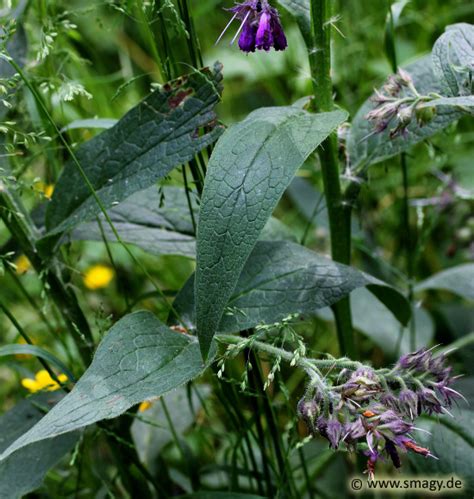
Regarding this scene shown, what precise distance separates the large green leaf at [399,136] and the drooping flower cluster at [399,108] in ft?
0.15

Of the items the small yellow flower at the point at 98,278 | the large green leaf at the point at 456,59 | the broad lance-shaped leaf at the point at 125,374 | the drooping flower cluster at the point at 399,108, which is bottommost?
the small yellow flower at the point at 98,278

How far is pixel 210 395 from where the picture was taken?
184 cm

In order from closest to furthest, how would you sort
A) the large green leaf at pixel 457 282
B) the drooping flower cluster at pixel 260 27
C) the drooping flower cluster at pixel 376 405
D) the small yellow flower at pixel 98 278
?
the drooping flower cluster at pixel 376 405 < the drooping flower cluster at pixel 260 27 < the large green leaf at pixel 457 282 < the small yellow flower at pixel 98 278

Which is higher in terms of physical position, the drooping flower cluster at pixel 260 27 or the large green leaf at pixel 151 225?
the drooping flower cluster at pixel 260 27

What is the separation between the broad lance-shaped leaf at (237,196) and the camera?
104 cm

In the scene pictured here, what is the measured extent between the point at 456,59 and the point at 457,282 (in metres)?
0.60

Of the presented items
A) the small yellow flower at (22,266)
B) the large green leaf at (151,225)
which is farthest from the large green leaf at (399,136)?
the small yellow flower at (22,266)

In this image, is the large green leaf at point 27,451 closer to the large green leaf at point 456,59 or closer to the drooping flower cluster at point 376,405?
the drooping flower cluster at point 376,405

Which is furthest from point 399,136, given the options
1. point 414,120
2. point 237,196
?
point 237,196

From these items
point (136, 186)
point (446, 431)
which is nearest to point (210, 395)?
point (446, 431)

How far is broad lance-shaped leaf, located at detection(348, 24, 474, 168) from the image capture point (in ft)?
4.26

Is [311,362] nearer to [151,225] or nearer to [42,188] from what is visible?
[151,225]

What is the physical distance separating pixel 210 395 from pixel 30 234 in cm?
64

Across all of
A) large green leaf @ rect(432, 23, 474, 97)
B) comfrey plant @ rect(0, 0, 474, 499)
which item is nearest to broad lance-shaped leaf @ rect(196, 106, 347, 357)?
comfrey plant @ rect(0, 0, 474, 499)
